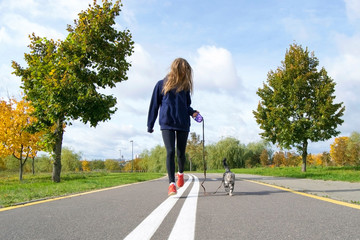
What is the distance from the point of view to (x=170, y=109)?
5.33 meters

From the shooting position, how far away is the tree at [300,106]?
21.1m

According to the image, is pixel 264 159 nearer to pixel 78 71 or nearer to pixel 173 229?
pixel 78 71

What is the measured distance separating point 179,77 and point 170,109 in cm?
62

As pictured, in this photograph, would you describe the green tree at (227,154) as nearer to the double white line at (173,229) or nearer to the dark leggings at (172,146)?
the dark leggings at (172,146)

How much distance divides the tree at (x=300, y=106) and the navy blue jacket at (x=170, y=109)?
17348 millimetres

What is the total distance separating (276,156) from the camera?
2056 inches

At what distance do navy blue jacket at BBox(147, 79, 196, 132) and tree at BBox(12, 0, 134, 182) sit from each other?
9860 mm

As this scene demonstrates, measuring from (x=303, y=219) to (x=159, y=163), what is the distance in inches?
2135

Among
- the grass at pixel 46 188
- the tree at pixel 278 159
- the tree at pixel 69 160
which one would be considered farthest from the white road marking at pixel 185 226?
the tree at pixel 69 160

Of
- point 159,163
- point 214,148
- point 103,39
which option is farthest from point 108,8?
point 159,163

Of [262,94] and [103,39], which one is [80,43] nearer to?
[103,39]

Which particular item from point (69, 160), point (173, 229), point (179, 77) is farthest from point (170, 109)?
point (69, 160)

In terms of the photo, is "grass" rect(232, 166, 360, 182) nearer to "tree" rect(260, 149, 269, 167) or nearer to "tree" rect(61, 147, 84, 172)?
"tree" rect(260, 149, 269, 167)

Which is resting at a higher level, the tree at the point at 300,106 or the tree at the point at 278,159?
the tree at the point at 300,106
